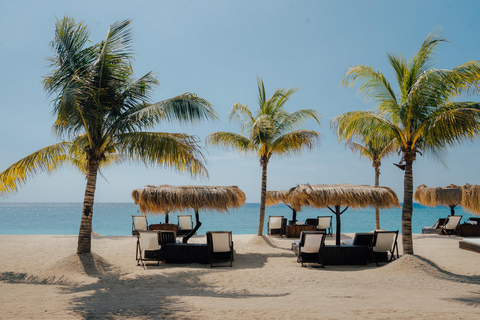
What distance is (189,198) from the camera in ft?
33.4

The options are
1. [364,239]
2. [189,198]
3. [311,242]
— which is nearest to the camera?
[311,242]

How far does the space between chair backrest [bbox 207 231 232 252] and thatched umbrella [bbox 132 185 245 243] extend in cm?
162

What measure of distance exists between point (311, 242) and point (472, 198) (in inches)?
332

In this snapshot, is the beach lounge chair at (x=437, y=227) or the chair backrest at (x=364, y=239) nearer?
the chair backrest at (x=364, y=239)

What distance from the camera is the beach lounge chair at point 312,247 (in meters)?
8.30

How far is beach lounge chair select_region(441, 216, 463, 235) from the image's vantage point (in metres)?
14.8

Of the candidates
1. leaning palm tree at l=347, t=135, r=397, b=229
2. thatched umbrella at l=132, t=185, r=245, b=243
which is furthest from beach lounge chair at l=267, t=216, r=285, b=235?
thatched umbrella at l=132, t=185, r=245, b=243

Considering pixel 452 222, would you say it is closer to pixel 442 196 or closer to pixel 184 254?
pixel 442 196

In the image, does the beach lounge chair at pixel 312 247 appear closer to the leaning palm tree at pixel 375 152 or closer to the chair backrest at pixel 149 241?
the chair backrest at pixel 149 241

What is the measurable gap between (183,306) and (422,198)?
15.9 m

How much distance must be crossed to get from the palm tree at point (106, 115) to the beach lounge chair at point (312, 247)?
2967 mm

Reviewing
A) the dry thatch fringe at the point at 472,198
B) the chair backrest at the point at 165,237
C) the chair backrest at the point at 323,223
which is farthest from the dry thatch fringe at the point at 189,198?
the dry thatch fringe at the point at 472,198

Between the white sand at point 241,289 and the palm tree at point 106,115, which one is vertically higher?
the palm tree at point 106,115

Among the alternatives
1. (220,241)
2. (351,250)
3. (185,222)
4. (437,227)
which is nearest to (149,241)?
(220,241)
